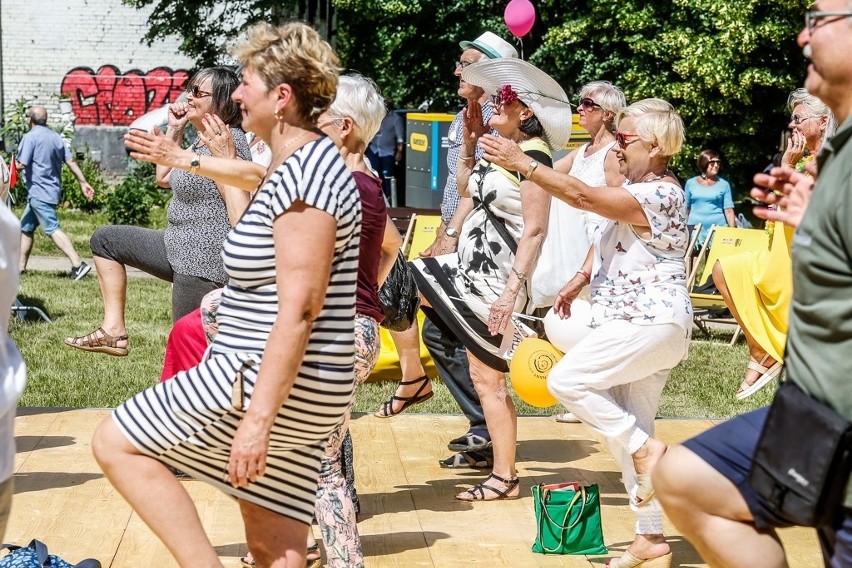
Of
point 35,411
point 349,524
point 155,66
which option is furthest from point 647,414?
point 155,66

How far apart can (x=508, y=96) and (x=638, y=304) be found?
1458 mm

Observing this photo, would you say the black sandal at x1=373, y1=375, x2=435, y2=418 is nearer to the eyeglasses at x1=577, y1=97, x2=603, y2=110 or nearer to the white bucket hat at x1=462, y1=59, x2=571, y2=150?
the eyeglasses at x1=577, y1=97, x2=603, y2=110

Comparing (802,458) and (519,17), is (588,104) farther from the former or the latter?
(519,17)

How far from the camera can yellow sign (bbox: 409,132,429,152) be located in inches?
685

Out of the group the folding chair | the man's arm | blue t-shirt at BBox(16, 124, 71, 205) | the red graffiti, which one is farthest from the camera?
the red graffiti

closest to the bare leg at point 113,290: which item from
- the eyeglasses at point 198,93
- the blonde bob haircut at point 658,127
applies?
the eyeglasses at point 198,93

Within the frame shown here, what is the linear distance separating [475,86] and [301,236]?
353 centimetres

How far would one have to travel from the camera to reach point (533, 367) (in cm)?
558

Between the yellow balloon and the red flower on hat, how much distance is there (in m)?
1.17

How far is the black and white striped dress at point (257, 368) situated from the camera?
3.30m

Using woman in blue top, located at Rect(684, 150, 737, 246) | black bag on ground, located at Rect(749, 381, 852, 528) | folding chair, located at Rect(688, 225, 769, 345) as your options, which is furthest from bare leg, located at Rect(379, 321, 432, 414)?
woman in blue top, located at Rect(684, 150, 737, 246)

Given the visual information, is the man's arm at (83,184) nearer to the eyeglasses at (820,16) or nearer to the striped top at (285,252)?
the striped top at (285,252)

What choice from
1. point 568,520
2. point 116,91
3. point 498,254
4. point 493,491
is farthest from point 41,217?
point 116,91

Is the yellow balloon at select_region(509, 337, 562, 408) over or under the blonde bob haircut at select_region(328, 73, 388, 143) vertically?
under
